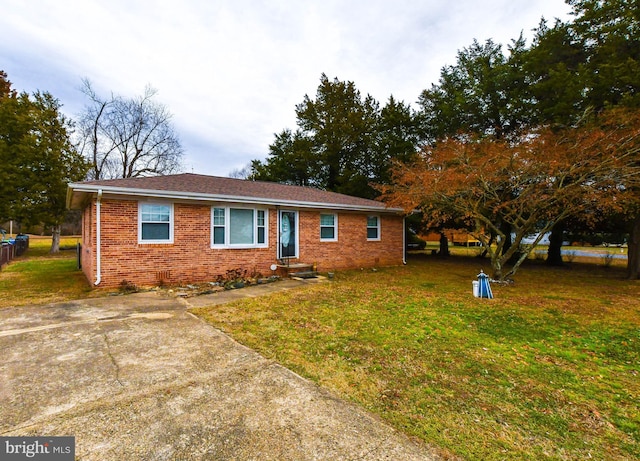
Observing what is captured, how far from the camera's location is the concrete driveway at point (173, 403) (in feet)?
7.13

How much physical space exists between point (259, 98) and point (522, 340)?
1662 centimetres

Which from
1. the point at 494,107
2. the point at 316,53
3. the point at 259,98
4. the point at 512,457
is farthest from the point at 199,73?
the point at 512,457

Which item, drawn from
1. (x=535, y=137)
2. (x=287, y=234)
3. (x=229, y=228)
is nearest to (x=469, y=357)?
(x=229, y=228)

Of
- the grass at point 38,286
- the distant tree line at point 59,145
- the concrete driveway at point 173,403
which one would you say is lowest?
the concrete driveway at point 173,403

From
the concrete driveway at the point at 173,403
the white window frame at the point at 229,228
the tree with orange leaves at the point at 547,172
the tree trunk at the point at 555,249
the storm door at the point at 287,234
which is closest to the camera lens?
the concrete driveway at the point at 173,403

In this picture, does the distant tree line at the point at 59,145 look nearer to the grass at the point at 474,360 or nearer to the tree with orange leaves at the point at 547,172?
the grass at the point at 474,360

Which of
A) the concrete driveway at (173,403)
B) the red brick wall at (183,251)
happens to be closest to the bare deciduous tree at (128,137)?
the red brick wall at (183,251)

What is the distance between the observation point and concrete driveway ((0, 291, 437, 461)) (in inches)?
85.5

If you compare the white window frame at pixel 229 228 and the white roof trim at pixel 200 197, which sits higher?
the white roof trim at pixel 200 197

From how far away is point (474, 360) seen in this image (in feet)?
12.9

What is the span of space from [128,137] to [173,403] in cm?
2750

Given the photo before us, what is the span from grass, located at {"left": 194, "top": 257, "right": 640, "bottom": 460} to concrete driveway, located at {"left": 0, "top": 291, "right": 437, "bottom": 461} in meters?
0.35

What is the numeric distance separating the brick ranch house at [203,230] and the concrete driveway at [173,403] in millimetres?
3531

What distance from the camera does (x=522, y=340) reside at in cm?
476
